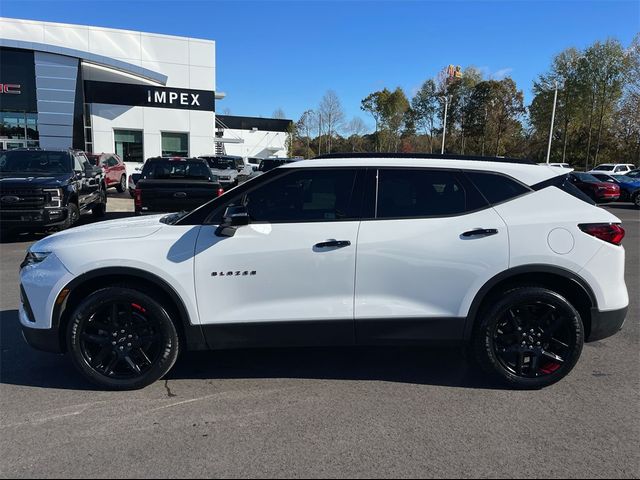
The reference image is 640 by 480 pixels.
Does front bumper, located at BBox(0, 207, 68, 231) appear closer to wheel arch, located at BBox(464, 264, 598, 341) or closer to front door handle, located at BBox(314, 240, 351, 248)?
front door handle, located at BBox(314, 240, 351, 248)

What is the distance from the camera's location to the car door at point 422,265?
360cm

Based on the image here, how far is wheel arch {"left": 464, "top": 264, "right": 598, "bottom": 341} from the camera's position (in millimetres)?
3639

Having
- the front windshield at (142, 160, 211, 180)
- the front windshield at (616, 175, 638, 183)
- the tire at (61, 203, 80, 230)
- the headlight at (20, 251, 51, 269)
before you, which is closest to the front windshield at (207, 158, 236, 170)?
the front windshield at (142, 160, 211, 180)

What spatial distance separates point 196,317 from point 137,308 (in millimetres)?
448

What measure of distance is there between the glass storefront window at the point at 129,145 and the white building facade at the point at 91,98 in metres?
0.05

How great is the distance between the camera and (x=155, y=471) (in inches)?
107

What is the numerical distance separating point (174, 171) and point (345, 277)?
959 centimetres

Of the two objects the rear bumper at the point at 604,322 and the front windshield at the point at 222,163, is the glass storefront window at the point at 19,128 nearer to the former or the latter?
the front windshield at the point at 222,163

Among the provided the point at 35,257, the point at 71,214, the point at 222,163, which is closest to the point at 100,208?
the point at 71,214

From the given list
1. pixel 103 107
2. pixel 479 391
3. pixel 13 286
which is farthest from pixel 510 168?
pixel 103 107

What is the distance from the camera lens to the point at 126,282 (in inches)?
143

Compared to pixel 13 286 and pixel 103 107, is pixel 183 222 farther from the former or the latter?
pixel 103 107

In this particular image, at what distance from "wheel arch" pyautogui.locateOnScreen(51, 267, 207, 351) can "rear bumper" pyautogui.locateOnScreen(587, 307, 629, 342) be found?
9.75ft

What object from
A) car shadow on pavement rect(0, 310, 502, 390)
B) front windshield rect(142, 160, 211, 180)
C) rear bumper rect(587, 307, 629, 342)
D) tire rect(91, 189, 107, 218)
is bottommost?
car shadow on pavement rect(0, 310, 502, 390)
